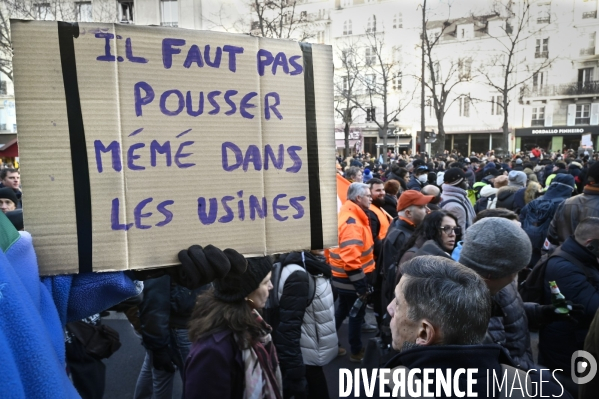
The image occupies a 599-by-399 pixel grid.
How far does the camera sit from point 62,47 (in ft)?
4.05

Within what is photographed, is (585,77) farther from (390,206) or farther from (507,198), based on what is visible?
(390,206)

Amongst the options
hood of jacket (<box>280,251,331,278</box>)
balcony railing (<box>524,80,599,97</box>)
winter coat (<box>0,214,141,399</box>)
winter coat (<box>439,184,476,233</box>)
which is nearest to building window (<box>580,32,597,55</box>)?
balcony railing (<box>524,80,599,97</box>)

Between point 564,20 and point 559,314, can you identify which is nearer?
point 559,314

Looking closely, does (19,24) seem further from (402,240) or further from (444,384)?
(402,240)

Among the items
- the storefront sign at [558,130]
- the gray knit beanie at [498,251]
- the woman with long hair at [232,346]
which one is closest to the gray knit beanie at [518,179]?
the gray knit beanie at [498,251]

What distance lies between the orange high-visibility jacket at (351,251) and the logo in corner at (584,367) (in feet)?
7.51

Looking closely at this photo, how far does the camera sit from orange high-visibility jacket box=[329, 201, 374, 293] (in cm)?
459

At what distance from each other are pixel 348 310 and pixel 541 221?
285cm

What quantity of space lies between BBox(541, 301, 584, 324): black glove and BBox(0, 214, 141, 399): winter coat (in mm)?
2721

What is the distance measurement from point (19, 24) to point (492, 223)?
238 centimetres

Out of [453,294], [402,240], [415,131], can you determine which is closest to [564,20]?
[415,131]

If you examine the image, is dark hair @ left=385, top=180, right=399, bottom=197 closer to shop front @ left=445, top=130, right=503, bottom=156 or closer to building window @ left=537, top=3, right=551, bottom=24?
shop front @ left=445, top=130, right=503, bottom=156

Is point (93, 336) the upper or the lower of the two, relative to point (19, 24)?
lower

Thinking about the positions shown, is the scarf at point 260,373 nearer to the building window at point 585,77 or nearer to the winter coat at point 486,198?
the winter coat at point 486,198
